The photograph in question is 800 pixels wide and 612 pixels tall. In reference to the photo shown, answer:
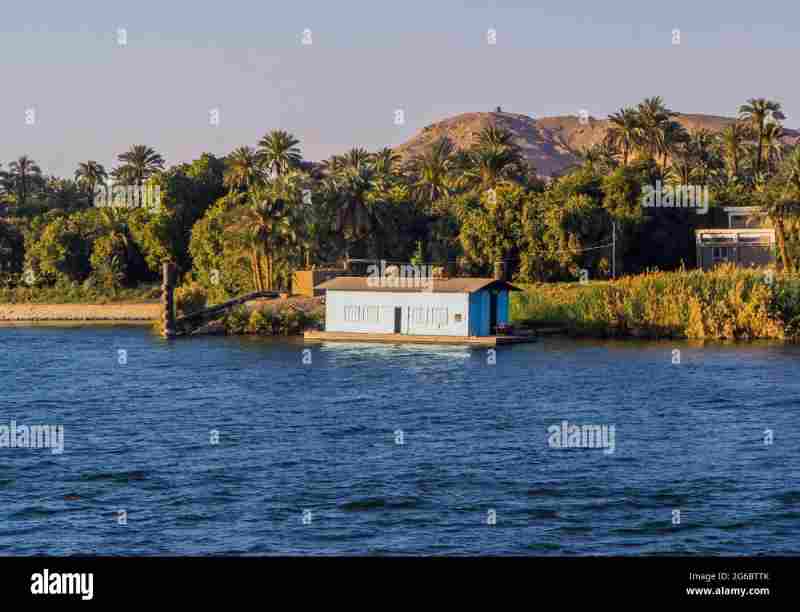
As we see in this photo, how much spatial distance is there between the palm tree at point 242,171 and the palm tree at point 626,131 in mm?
40150

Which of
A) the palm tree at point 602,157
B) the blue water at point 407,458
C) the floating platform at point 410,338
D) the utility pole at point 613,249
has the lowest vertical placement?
the blue water at point 407,458

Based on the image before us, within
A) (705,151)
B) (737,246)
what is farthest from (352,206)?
(705,151)

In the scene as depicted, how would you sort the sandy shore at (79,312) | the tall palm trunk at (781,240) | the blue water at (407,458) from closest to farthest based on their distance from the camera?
the blue water at (407,458), the tall palm trunk at (781,240), the sandy shore at (79,312)

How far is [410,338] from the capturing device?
268ft

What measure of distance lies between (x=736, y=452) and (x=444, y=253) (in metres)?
69.7

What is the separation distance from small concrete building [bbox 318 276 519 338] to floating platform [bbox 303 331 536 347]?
56cm

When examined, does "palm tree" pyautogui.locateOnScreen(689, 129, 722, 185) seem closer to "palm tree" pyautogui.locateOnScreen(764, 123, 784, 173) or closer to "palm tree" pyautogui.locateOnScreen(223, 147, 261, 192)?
"palm tree" pyautogui.locateOnScreen(764, 123, 784, 173)

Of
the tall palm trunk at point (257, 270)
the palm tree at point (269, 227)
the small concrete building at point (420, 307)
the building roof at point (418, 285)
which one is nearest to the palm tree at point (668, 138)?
the palm tree at point (269, 227)

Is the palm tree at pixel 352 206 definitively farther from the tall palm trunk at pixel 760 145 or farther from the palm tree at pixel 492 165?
the tall palm trunk at pixel 760 145

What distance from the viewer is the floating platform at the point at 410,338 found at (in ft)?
260

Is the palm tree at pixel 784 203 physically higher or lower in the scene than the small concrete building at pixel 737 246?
higher

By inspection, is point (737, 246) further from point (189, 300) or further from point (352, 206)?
point (189, 300)
